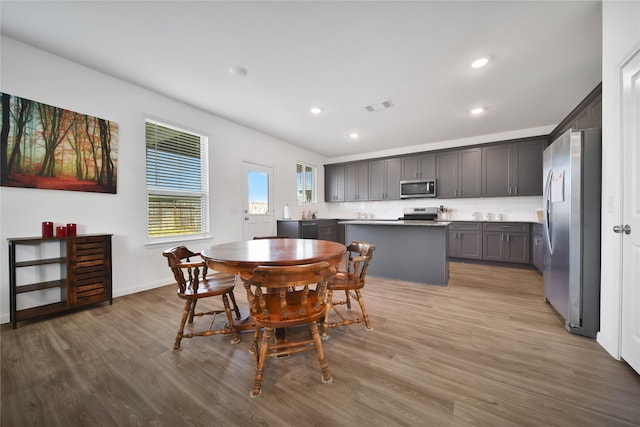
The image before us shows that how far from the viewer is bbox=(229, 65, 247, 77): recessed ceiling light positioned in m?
2.79

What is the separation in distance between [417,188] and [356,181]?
1.72 m

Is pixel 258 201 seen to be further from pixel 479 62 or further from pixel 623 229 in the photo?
pixel 623 229

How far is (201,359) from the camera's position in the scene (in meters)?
1.79

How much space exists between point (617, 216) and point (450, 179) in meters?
3.98

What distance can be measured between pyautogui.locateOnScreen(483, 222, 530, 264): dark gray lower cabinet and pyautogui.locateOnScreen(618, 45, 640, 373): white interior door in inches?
131

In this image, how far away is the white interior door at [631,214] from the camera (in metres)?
1.56

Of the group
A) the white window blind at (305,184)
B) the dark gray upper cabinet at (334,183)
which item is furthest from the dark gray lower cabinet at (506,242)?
the white window blind at (305,184)

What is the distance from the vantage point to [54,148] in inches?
104

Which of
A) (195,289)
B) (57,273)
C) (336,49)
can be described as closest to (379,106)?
(336,49)

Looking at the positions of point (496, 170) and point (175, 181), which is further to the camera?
point (496, 170)

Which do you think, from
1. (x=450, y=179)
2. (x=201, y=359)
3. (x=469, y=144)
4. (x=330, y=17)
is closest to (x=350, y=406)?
(x=201, y=359)

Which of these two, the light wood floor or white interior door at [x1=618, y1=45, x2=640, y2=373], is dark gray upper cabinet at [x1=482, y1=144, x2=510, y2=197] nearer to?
the light wood floor

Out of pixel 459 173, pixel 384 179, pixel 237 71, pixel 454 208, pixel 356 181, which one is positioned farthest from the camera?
pixel 356 181

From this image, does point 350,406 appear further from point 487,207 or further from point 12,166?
point 487,207
